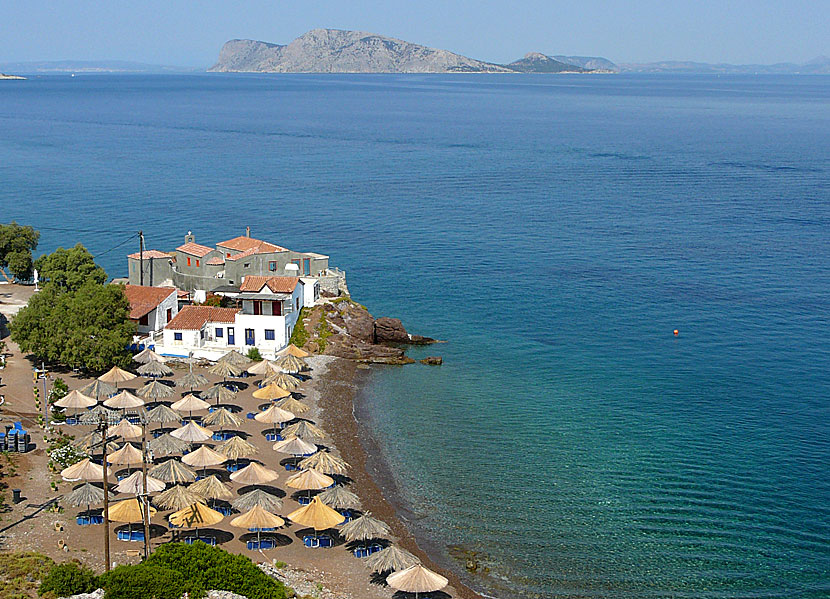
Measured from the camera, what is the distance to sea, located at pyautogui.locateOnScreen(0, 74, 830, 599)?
146 ft

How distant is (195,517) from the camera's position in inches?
1623

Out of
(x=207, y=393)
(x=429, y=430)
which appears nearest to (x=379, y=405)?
(x=429, y=430)

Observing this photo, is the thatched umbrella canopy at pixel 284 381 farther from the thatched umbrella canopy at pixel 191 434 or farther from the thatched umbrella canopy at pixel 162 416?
the thatched umbrella canopy at pixel 191 434

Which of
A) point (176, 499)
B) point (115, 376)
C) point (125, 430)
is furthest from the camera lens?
point (115, 376)

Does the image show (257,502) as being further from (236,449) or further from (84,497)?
(84,497)

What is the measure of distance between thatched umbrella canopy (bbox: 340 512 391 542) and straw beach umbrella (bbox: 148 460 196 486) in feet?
28.1

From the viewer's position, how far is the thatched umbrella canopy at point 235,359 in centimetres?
6397

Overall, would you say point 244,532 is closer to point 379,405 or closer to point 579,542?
point 579,542

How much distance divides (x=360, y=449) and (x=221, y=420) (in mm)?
8330

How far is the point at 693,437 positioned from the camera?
56250 millimetres

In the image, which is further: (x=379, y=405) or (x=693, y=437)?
(x=379, y=405)

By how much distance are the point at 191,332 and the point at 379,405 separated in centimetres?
1593

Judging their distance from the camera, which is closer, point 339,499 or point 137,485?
point 137,485

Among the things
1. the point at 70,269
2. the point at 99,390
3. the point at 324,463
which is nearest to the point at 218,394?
the point at 99,390
